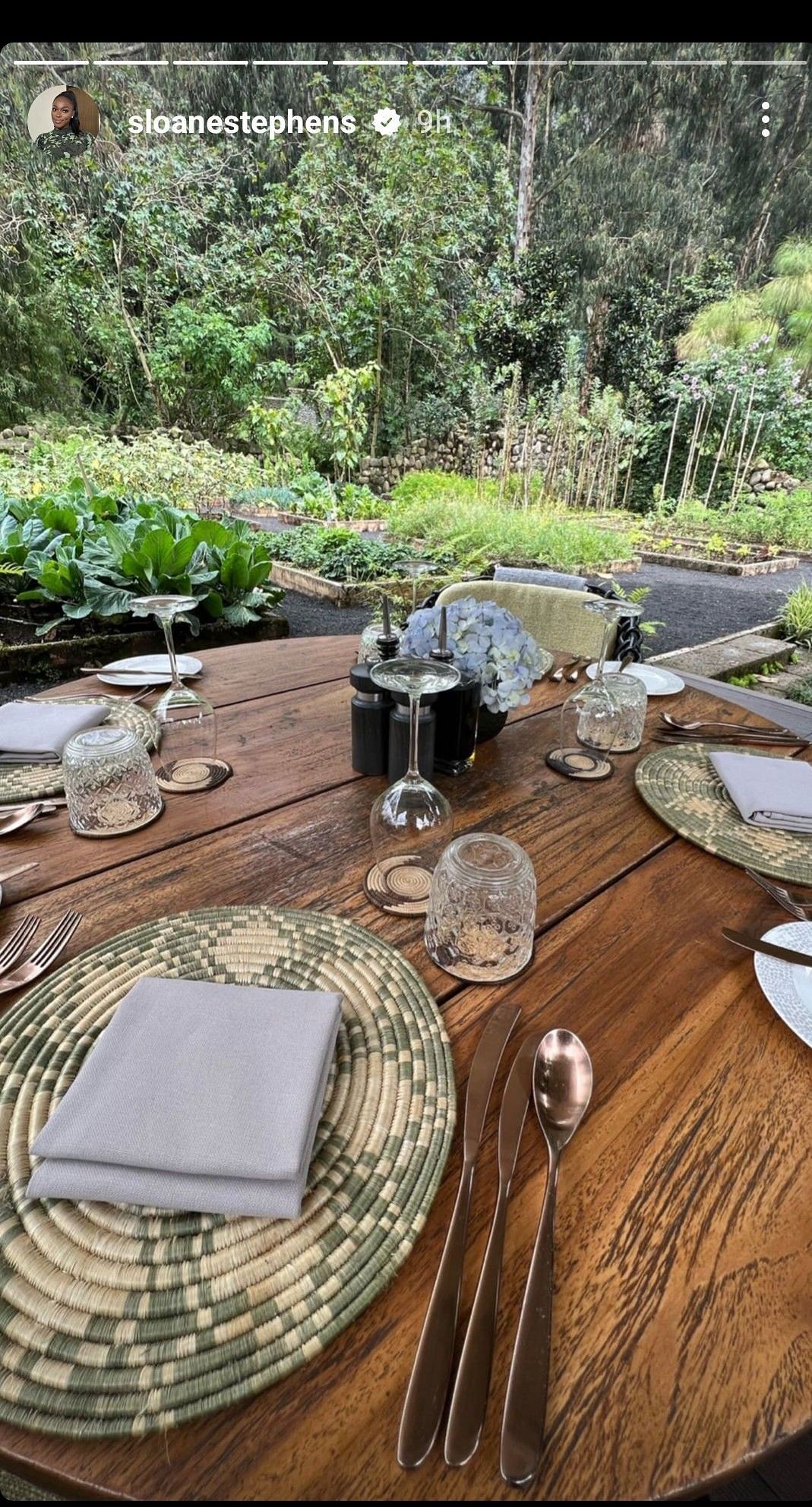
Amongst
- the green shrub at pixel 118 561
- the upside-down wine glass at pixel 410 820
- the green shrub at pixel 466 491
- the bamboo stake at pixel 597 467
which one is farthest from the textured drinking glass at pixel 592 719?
the bamboo stake at pixel 597 467

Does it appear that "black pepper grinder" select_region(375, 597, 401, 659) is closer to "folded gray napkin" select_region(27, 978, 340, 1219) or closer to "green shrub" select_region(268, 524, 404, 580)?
"folded gray napkin" select_region(27, 978, 340, 1219)

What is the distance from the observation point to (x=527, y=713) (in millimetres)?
1104

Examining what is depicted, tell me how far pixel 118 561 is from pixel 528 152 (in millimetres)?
Answer: 6749

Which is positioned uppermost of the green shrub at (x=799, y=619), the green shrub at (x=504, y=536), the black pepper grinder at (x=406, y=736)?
the black pepper grinder at (x=406, y=736)

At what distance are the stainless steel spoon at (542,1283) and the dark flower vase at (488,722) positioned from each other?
1.64 ft

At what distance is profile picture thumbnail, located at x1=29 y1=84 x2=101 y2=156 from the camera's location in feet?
18.9

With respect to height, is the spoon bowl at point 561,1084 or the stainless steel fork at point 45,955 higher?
the spoon bowl at point 561,1084

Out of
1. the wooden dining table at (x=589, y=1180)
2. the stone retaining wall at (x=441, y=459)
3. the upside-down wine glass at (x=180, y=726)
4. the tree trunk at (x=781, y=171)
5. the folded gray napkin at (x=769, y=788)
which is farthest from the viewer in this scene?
the stone retaining wall at (x=441, y=459)

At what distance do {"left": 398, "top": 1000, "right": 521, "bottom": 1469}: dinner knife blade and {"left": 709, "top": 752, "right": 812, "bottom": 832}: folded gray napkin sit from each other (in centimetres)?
49

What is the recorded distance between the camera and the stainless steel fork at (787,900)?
2.06 feet

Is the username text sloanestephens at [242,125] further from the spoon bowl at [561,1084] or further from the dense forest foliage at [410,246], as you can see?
the spoon bowl at [561,1084]

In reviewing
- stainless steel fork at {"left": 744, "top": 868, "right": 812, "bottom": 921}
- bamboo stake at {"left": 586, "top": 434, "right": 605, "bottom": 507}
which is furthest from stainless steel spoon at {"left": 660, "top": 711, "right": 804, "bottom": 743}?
bamboo stake at {"left": 586, "top": 434, "right": 605, "bottom": 507}

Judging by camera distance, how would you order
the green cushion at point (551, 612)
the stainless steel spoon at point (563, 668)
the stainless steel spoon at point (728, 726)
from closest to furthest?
the stainless steel spoon at point (728, 726), the stainless steel spoon at point (563, 668), the green cushion at point (551, 612)

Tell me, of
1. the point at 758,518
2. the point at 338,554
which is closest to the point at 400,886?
the point at 338,554
